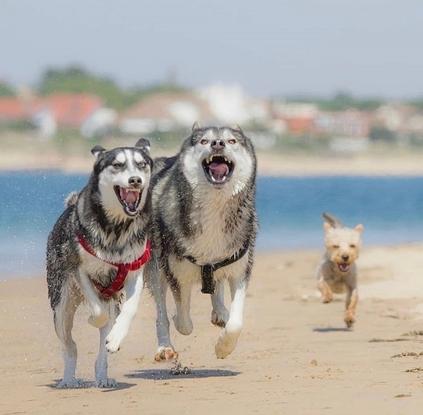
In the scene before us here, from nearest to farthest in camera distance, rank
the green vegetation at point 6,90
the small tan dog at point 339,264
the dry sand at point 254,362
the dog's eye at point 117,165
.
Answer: the dry sand at point 254,362 < the dog's eye at point 117,165 < the small tan dog at point 339,264 < the green vegetation at point 6,90

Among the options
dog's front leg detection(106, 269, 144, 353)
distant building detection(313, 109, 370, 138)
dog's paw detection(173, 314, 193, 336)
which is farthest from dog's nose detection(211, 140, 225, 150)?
distant building detection(313, 109, 370, 138)

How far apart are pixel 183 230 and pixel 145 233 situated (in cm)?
51

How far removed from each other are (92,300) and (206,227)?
39.1 inches

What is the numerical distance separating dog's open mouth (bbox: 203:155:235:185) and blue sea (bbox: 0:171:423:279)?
2737mm

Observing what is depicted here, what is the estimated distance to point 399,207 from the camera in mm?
51312

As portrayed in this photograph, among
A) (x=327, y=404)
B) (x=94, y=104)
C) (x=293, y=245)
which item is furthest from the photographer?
(x=94, y=104)

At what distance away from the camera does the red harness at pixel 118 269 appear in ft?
28.8

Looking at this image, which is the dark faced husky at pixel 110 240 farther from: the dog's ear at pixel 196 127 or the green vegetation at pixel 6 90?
the green vegetation at pixel 6 90

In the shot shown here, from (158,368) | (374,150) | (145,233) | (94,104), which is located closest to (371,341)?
(158,368)

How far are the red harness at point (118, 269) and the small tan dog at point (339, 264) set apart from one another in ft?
13.3

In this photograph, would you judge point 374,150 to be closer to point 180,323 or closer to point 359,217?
point 359,217

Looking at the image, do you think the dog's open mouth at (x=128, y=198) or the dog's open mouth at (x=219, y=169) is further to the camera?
the dog's open mouth at (x=219, y=169)

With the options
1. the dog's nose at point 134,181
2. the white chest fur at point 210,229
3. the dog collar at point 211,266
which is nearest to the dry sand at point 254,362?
the dog collar at point 211,266

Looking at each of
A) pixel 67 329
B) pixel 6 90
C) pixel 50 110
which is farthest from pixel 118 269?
pixel 50 110
